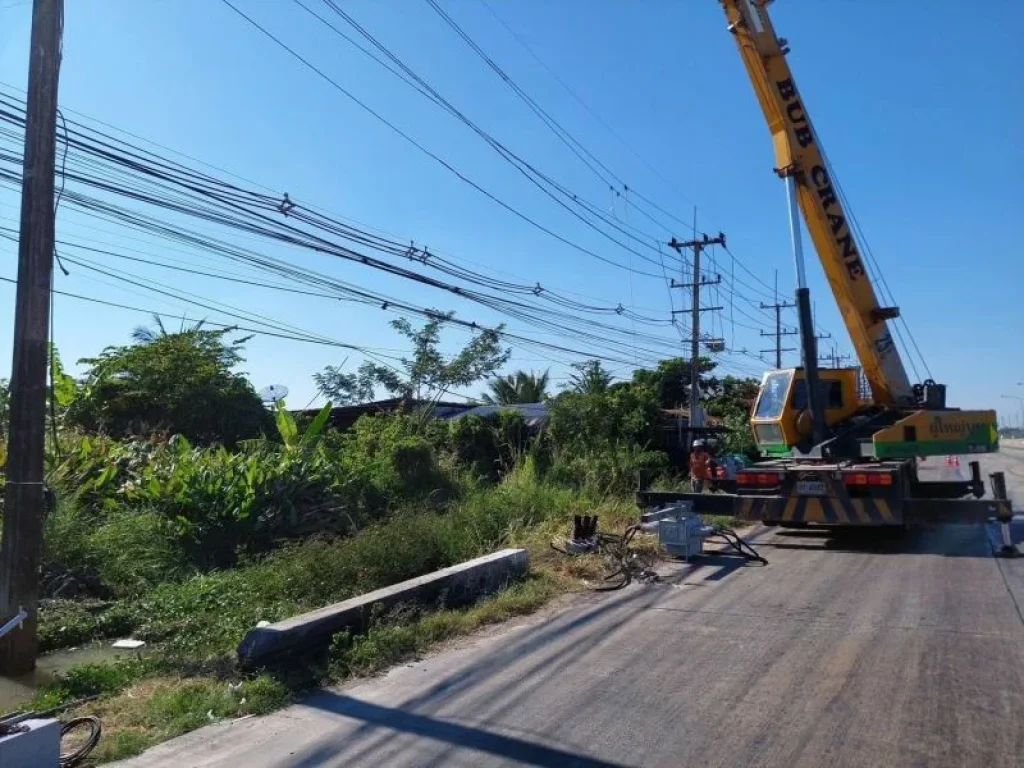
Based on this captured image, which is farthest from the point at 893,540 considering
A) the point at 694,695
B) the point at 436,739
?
the point at 436,739

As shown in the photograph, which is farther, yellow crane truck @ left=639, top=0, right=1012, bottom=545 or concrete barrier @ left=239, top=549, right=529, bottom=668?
yellow crane truck @ left=639, top=0, right=1012, bottom=545

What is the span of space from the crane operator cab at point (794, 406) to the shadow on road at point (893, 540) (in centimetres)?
150

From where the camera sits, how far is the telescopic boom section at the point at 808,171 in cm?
1409

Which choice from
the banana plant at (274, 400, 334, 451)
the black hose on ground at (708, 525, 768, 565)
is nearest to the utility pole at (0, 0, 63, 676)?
the black hose on ground at (708, 525, 768, 565)

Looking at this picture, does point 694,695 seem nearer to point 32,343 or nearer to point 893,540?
point 32,343

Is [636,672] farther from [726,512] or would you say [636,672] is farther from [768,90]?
[768,90]

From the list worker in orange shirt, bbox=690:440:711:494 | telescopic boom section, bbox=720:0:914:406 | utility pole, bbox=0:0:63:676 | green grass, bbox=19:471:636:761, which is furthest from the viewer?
worker in orange shirt, bbox=690:440:711:494

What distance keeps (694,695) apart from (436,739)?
71.7 inches

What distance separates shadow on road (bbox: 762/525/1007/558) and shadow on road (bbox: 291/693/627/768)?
8.85 meters

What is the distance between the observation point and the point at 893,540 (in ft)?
44.5

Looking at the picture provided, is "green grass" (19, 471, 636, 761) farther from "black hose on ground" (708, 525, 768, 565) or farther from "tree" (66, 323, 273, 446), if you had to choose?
"tree" (66, 323, 273, 446)

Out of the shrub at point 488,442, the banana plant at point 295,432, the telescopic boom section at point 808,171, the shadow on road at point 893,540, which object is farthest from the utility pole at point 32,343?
the shrub at point 488,442

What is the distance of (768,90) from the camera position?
14180 millimetres

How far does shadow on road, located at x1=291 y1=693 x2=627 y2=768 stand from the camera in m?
4.82
